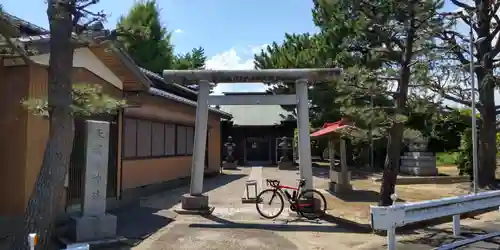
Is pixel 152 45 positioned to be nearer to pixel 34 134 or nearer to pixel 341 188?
pixel 341 188

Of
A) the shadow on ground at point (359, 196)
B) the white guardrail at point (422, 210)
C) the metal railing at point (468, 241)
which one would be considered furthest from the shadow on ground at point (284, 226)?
the shadow on ground at point (359, 196)

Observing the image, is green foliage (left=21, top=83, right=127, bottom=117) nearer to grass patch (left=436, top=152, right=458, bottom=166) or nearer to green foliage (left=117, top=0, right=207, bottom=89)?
green foliage (left=117, top=0, right=207, bottom=89)

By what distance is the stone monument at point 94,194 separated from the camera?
794 centimetres

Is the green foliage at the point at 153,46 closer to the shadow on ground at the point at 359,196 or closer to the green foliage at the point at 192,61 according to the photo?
the green foliage at the point at 192,61

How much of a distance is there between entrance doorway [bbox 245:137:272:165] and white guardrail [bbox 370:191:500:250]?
26.4m

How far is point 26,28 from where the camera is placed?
940 cm

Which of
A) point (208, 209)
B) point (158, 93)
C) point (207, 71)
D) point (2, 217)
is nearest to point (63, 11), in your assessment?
point (2, 217)

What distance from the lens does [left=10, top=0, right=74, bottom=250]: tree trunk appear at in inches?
215

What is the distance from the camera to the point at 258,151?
36.8 meters

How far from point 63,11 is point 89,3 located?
1.16 ft

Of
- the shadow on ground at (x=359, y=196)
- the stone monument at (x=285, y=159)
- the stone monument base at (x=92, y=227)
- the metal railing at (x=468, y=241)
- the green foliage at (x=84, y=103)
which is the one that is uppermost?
the green foliage at (x=84, y=103)

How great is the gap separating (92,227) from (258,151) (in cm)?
2896

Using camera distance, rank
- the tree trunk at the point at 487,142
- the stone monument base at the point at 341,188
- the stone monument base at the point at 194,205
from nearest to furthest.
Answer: the stone monument base at the point at 194,205 < the stone monument base at the point at 341,188 < the tree trunk at the point at 487,142

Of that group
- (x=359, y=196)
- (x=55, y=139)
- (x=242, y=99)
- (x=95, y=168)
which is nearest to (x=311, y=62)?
(x=359, y=196)
